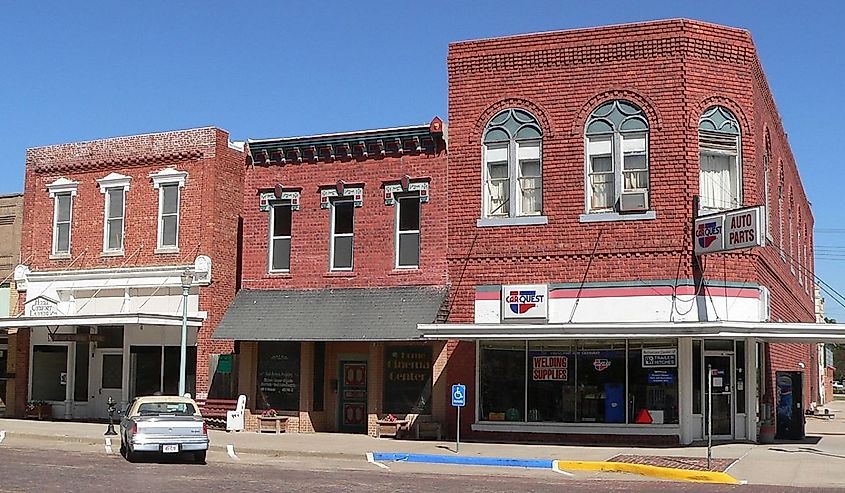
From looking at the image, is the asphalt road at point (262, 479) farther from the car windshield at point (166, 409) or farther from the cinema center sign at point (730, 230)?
the cinema center sign at point (730, 230)

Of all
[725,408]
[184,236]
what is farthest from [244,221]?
[725,408]

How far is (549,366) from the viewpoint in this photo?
2586 cm

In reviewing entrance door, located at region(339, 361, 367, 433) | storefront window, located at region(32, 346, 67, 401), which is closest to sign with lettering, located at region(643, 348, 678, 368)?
entrance door, located at region(339, 361, 367, 433)

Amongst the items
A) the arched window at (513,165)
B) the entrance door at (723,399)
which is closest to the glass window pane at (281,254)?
the arched window at (513,165)

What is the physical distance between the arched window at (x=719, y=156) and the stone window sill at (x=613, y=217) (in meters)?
1.40

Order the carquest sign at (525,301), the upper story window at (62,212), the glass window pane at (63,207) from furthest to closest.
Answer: the glass window pane at (63,207), the upper story window at (62,212), the carquest sign at (525,301)

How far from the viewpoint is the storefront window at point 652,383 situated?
81.5 feet

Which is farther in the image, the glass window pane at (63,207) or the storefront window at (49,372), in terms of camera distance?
the storefront window at (49,372)

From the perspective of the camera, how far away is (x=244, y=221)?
98.5ft

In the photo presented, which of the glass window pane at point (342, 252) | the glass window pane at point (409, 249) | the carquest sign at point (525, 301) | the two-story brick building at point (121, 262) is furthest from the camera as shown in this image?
the two-story brick building at point (121, 262)

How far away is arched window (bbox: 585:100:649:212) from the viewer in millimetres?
25141

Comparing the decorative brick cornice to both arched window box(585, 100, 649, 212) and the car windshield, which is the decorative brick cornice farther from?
arched window box(585, 100, 649, 212)

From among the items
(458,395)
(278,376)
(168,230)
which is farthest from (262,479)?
(168,230)

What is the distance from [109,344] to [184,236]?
15.4ft
